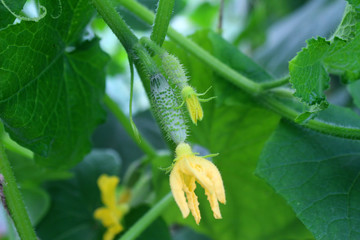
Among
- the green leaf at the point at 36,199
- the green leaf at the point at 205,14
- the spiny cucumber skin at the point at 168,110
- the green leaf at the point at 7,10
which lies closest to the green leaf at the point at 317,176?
the spiny cucumber skin at the point at 168,110

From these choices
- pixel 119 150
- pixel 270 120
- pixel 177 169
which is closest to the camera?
pixel 177 169

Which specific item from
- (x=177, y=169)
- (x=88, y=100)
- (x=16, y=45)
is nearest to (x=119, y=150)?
(x=88, y=100)

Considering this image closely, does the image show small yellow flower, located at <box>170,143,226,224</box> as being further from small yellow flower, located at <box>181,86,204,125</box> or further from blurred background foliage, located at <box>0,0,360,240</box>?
blurred background foliage, located at <box>0,0,360,240</box>

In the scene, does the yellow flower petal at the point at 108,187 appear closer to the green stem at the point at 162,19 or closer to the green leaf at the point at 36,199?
the green leaf at the point at 36,199

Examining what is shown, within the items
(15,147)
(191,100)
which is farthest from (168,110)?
(15,147)

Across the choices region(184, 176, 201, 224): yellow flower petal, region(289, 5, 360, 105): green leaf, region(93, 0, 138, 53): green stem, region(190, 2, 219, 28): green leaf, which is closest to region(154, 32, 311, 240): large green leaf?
region(289, 5, 360, 105): green leaf

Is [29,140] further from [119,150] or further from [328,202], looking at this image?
[119,150]

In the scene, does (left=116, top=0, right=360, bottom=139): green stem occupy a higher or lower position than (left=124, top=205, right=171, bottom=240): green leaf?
higher

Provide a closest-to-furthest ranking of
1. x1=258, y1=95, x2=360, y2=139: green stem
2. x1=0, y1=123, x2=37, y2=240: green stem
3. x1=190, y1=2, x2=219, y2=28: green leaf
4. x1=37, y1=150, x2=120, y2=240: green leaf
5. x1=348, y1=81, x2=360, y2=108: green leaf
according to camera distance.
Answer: x1=0, y1=123, x2=37, y2=240: green stem
x1=258, y1=95, x2=360, y2=139: green stem
x1=348, y1=81, x2=360, y2=108: green leaf
x1=37, y1=150, x2=120, y2=240: green leaf
x1=190, y1=2, x2=219, y2=28: green leaf
